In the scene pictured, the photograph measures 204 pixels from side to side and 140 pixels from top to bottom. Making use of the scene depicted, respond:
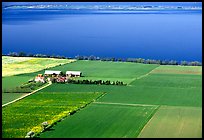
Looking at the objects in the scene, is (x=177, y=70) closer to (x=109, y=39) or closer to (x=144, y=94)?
(x=144, y=94)

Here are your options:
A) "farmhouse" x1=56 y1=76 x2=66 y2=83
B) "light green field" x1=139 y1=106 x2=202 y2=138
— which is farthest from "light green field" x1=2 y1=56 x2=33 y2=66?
"light green field" x1=139 y1=106 x2=202 y2=138

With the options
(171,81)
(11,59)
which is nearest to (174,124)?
(171,81)

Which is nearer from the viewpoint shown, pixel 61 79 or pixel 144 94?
pixel 144 94

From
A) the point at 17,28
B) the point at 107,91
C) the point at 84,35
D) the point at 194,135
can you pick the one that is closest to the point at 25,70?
the point at 107,91

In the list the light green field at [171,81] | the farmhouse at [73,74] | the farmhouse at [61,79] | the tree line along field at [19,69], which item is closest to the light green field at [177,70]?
the light green field at [171,81]

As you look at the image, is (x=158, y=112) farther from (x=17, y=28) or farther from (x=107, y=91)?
(x=17, y=28)

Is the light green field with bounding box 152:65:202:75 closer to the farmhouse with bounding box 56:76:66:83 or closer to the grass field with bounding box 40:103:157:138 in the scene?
the farmhouse with bounding box 56:76:66:83
